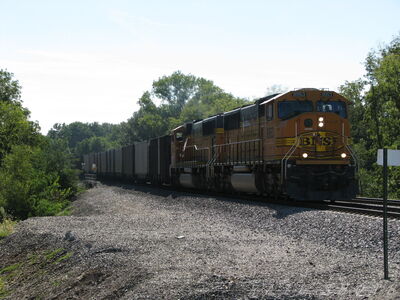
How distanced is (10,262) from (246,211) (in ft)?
22.3

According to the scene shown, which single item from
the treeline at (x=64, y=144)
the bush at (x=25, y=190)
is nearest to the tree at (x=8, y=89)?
the treeline at (x=64, y=144)

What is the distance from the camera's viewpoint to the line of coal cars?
33.7 m

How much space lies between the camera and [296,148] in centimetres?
1705

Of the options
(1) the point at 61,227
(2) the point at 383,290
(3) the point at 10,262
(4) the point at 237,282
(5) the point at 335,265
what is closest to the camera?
(2) the point at 383,290

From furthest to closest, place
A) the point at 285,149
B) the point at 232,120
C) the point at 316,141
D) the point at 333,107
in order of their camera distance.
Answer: the point at 232,120 → the point at 333,107 → the point at 285,149 → the point at 316,141

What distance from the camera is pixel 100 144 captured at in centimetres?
18275

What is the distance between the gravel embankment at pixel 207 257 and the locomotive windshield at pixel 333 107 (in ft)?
13.4

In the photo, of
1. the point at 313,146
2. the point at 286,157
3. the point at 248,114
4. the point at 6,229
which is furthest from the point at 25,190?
the point at 313,146

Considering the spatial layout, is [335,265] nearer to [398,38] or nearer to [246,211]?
[246,211]

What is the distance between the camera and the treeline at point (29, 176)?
26.5 metres

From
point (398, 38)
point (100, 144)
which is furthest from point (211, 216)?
point (100, 144)

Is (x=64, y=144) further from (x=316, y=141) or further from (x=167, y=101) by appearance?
(x=167, y=101)

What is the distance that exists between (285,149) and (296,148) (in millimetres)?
433

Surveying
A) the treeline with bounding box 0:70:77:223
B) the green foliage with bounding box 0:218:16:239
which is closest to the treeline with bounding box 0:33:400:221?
the treeline with bounding box 0:70:77:223
